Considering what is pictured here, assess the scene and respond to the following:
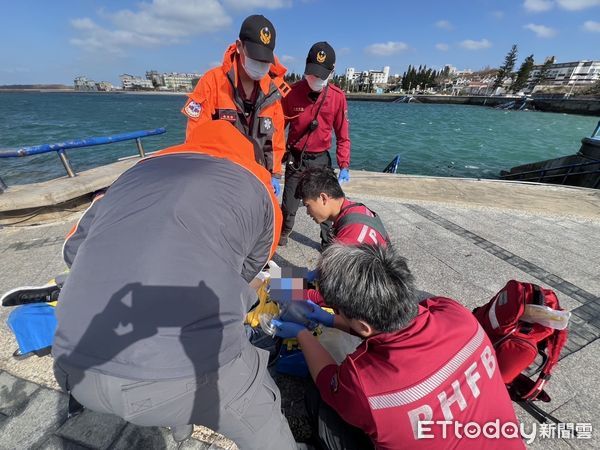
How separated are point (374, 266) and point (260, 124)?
2.11 metres

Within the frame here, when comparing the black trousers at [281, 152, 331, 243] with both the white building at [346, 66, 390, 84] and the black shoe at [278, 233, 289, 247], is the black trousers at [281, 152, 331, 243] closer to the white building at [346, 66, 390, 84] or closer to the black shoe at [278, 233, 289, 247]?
the black shoe at [278, 233, 289, 247]

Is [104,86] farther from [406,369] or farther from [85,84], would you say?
[406,369]

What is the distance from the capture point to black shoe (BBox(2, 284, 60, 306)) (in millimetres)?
1774

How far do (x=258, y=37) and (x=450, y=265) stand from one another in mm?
3031

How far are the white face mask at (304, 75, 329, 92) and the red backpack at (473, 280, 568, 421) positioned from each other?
2.50m

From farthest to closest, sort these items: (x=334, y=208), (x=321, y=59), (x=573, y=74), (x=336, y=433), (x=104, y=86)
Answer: (x=104, y=86) → (x=573, y=74) → (x=321, y=59) → (x=334, y=208) → (x=336, y=433)

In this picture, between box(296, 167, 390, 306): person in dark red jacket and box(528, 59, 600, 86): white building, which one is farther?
box(528, 59, 600, 86): white building

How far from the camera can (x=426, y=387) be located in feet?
3.30

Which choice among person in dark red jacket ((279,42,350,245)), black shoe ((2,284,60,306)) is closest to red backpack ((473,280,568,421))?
person in dark red jacket ((279,42,350,245))

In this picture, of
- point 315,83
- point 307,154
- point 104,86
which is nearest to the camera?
point 315,83

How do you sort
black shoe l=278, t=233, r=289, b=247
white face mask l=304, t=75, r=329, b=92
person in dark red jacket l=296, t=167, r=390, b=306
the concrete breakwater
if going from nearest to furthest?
1. person in dark red jacket l=296, t=167, r=390, b=306
2. white face mask l=304, t=75, r=329, b=92
3. black shoe l=278, t=233, r=289, b=247
4. the concrete breakwater

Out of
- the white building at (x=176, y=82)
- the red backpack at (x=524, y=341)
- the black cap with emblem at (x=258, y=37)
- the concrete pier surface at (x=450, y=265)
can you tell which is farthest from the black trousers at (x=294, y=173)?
the white building at (x=176, y=82)

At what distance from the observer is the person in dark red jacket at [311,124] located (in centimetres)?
321

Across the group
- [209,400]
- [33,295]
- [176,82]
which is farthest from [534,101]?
[176,82]
